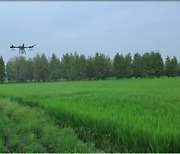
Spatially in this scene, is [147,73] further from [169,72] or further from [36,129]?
[36,129]

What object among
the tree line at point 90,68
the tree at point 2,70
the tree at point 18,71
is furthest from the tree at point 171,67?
the tree at point 2,70

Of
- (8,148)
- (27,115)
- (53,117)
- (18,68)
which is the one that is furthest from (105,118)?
(18,68)

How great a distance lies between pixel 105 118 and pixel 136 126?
62.7 inches

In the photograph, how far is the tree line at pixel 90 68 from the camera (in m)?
81.2

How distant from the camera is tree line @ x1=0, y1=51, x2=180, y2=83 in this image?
3199 inches

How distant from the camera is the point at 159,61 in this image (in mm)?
81250

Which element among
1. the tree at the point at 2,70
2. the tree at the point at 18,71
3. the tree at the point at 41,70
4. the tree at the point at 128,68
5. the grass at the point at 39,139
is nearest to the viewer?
the grass at the point at 39,139

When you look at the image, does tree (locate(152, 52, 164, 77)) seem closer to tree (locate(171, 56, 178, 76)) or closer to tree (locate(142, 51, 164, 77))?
tree (locate(142, 51, 164, 77))

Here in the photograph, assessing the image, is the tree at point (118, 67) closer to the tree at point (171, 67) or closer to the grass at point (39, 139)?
the tree at point (171, 67)

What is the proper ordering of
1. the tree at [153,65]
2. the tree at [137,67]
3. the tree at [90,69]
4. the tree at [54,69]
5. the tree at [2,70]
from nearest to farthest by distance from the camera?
the tree at [153,65] → the tree at [137,67] → the tree at [2,70] → the tree at [90,69] → the tree at [54,69]

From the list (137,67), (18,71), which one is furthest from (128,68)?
(18,71)

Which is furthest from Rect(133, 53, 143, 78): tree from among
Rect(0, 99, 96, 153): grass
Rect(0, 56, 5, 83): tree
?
Rect(0, 99, 96, 153): grass

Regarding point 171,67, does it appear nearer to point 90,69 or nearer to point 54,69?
point 90,69

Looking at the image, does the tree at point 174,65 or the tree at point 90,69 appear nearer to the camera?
the tree at point 174,65
